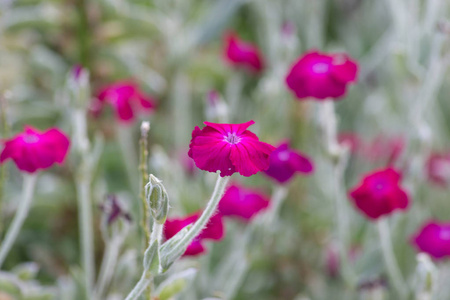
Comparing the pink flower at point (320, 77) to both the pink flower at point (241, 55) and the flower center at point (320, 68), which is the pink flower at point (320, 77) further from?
the pink flower at point (241, 55)

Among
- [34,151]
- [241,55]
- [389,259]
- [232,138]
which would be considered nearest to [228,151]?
[232,138]

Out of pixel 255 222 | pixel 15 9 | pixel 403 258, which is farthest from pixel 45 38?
pixel 403 258

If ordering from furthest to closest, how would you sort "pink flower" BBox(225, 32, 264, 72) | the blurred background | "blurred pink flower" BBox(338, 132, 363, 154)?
"blurred pink flower" BBox(338, 132, 363, 154)
"pink flower" BBox(225, 32, 264, 72)
the blurred background

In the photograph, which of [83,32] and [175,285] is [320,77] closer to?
[175,285]

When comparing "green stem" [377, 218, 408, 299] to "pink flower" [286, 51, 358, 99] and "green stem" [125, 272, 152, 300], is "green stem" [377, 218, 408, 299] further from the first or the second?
"green stem" [125, 272, 152, 300]

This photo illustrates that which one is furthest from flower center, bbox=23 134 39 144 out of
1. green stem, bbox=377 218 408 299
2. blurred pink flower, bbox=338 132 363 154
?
blurred pink flower, bbox=338 132 363 154

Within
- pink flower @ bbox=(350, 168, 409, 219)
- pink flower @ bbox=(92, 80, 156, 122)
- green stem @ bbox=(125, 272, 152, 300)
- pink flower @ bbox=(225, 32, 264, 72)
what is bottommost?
green stem @ bbox=(125, 272, 152, 300)
